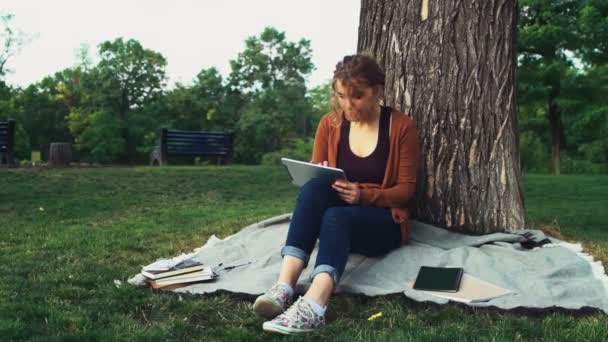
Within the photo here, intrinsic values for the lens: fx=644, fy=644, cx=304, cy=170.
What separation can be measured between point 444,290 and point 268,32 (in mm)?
34148

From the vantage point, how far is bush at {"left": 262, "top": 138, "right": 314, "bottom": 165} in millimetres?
33566

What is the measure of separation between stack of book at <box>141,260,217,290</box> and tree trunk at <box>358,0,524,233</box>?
162 cm

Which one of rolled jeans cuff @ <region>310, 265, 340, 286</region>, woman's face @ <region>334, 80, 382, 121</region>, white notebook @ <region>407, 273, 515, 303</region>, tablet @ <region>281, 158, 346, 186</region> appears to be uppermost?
woman's face @ <region>334, 80, 382, 121</region>

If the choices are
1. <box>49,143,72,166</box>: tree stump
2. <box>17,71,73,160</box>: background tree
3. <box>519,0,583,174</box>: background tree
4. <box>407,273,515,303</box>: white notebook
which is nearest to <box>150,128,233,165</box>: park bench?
<box>49,143,72,166</box>: tree stump

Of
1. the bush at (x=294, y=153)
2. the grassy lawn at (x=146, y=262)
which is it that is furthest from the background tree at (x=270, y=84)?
the grassy lawn at (x=146, y=262)

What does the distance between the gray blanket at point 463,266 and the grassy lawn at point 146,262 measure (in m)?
0.10

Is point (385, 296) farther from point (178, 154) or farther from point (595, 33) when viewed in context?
point (595, 33)

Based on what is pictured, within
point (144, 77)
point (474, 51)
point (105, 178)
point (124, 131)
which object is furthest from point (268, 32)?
point (474, 51)

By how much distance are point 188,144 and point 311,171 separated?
14.2 m

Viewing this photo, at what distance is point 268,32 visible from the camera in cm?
3641

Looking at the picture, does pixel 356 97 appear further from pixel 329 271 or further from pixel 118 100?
pixel 118 100

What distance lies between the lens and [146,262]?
4637mm

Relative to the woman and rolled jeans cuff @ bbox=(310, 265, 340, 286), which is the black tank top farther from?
rolled jeans cuff @ bbox=(310, 265, 340, 286)

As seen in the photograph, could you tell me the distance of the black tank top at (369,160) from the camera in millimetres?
3787
